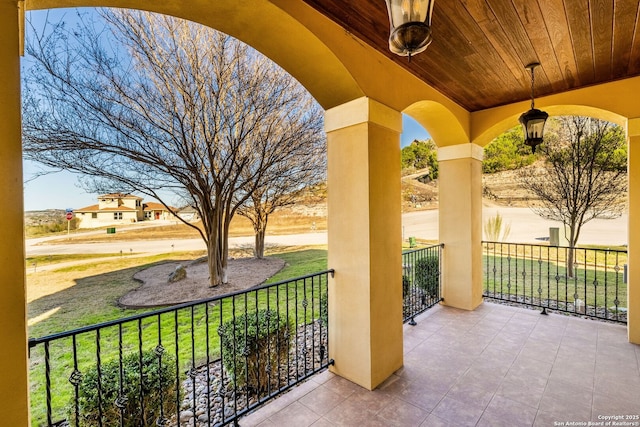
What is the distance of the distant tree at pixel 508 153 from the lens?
24.3ft

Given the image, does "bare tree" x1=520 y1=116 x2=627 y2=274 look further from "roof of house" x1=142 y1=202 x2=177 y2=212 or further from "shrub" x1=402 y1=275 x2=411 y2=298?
"roof of house" x1=142 y1=202 x2=177 y2=212

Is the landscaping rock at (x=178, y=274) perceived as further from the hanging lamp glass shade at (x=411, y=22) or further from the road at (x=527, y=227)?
the road at (x=527, y=227)

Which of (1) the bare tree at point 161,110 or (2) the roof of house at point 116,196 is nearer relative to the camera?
(1) the bare tree at point 161,110

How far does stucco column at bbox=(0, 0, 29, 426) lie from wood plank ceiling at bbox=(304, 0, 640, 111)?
5.35ft

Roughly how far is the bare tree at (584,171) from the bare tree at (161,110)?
555 cm

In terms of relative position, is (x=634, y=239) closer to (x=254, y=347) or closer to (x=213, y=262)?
(x=254, y=347)

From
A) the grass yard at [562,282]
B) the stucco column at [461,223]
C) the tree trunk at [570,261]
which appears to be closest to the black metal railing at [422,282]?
the stucco column at [461,223]

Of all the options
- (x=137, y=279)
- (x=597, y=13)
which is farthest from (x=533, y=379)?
(x=137, y=279)

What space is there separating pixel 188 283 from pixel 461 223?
6312 millimetres

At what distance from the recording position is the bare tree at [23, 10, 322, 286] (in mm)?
4426

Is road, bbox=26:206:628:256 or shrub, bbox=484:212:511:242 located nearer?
road, bbox=26:206:628:256

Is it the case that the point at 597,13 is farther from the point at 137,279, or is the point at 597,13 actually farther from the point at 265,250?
the point at 265,250

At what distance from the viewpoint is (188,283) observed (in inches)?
273

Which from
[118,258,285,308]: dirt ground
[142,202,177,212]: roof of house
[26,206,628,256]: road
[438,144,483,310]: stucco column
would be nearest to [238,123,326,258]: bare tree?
[26,206,628,256]: road
